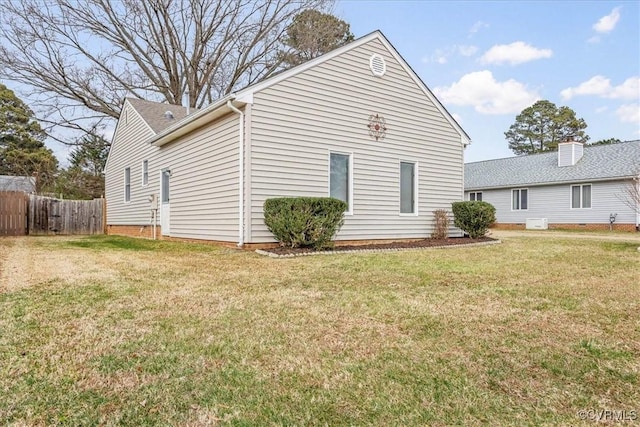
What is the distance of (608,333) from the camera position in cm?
280

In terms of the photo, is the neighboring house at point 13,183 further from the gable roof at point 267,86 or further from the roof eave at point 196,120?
the gable roof at point 267,86

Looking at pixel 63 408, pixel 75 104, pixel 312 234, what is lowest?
pixel 63 408

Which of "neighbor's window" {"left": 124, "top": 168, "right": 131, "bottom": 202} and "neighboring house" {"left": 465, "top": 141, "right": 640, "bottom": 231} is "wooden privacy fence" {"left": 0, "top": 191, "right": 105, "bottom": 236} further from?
"neighboring house" {"left": 465, "top": 141, "right": 640, "bottom": 231}

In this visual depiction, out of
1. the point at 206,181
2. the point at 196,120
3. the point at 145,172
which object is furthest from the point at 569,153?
the point at 145,172

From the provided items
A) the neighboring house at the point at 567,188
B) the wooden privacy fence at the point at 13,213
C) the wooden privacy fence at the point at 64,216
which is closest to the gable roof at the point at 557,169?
the neighboring house at the point at 567,188

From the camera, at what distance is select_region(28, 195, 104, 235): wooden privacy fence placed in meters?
15.2

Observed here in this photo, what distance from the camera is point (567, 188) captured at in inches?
787

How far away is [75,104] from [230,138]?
15889 millimetres

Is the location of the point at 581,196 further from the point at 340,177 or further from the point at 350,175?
the point at 340,177

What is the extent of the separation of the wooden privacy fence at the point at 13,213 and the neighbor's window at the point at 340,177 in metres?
12.5

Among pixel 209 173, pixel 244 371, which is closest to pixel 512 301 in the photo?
pixel 244 371

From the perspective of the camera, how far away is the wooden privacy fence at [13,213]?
14391mm

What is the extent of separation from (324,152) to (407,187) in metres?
2.65

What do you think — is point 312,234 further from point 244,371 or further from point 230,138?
point 244,371
